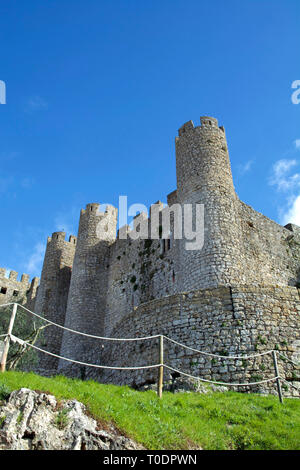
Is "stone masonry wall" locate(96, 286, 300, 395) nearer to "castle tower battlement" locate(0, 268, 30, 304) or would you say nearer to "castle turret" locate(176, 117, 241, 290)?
"castle turret" locate(176, 117, 241, 290)

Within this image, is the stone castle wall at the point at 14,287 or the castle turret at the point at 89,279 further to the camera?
the stone castle wall at the point at 14,287

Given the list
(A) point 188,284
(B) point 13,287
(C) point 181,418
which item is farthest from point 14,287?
(C) point 181,418

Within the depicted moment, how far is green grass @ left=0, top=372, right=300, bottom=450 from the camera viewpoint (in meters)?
6.07

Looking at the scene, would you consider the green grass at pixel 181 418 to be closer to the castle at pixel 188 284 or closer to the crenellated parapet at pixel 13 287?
the castle at pixel 188 284

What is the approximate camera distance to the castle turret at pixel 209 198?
16102 mm

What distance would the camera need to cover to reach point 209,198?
17828 millimetres

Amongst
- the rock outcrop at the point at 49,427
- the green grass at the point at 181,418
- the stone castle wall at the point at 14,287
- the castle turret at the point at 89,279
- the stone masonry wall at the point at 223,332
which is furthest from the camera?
the stone castle wall at the point at 14,287

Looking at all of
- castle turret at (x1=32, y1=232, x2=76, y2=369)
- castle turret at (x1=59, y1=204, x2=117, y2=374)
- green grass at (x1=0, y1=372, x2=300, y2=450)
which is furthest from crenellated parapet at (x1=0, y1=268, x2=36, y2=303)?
green grass at (x1=0, y1=372, x2=300, y2=450)

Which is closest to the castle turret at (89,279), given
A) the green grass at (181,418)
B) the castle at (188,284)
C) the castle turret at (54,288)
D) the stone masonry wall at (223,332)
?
the castle at (188,284)

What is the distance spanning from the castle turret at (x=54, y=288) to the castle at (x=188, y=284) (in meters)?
0.07

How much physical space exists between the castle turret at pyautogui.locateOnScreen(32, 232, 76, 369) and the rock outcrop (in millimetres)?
20580
